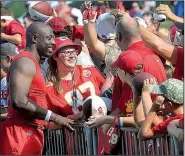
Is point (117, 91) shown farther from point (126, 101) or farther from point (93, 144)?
point (93, 144)

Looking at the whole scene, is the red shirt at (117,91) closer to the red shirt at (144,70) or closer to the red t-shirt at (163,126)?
the red shirt at (144,70)

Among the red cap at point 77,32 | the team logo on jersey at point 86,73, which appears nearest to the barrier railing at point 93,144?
the team logo on jersey at point 86,73

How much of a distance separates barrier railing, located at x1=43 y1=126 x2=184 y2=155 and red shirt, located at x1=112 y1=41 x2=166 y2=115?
27 centimetres

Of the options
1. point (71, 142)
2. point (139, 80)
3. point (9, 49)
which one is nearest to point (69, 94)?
point (71, 142)

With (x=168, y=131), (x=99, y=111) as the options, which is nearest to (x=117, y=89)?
(x=99, y=111)

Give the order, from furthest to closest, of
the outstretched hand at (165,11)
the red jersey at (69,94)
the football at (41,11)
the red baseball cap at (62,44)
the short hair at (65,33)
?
the football at (41,11)
the short hair at (65,33)
the outstretched hand at (165,11)
the red baseball cap at (62,44)
the red jersey at (69,94)

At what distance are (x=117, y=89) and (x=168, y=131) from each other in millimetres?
1411

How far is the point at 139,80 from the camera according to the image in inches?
276

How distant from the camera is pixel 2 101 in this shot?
1006cm

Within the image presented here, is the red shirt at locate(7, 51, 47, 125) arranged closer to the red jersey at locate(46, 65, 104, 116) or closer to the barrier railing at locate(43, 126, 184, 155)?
the red jersey at locate(46, 65, 104, 116)

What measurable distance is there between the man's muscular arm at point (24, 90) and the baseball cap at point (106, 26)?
4.22 ft

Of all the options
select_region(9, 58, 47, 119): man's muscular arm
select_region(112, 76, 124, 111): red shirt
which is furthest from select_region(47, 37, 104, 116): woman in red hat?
select_region(112, 76, 124, 111): red shirt

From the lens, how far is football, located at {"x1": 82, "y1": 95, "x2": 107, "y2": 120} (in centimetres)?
794

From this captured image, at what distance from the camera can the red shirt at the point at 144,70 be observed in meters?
7.59
